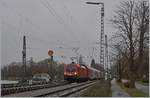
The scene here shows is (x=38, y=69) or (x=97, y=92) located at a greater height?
(x=38, y=69)

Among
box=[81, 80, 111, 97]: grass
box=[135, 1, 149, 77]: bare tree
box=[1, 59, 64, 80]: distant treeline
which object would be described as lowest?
box=[81, 80, 111, 97]: grass

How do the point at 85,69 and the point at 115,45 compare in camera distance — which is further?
the point at 85,69

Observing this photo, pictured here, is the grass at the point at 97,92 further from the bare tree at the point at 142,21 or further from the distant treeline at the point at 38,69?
the distant treeline at the point at 38,69

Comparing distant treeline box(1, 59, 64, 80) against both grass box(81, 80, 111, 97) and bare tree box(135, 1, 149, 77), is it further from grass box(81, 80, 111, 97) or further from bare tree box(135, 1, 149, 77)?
grass box(81, 80, 111, 97)

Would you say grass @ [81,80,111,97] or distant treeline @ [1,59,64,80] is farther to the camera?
distant treeline @ [1,59,64,80]

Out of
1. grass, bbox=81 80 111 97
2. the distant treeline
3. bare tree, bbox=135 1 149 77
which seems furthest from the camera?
the distant treeline

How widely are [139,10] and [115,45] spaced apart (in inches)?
267

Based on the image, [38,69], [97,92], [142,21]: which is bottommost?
[97,92]

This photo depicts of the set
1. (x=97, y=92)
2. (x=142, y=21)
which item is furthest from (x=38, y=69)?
(x=97, y=92)

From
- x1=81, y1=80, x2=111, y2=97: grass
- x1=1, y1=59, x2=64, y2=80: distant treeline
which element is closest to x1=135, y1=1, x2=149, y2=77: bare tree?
x1=81, y1=80, x2=111, y2=97: grass

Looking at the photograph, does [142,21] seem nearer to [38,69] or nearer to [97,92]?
[97,92]

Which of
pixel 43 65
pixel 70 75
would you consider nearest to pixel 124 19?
pixel 70 75

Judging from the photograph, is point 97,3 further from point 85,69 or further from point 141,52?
point 85,69

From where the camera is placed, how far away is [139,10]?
3994 centimetres
